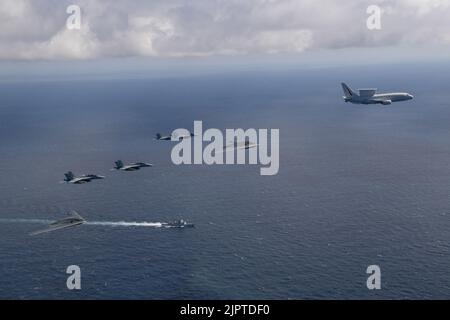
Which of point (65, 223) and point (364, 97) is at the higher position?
point (364, 97)

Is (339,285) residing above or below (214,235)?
below

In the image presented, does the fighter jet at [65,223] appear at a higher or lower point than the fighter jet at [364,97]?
lower

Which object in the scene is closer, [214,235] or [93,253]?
[93,253]

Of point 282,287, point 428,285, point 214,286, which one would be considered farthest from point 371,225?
point 214,286

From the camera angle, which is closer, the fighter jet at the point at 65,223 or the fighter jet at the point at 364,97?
the fighter jet at the point at 364,97

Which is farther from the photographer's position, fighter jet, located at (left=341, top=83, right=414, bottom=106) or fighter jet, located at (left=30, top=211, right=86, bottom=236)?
fighter jet, located at (left=30, top=211, right=86, bottom=236)

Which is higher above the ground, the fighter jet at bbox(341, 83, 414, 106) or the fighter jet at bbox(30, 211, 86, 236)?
the fighter jet at bbox(341, 83, 414, 106)

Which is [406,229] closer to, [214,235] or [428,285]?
[428,285]
